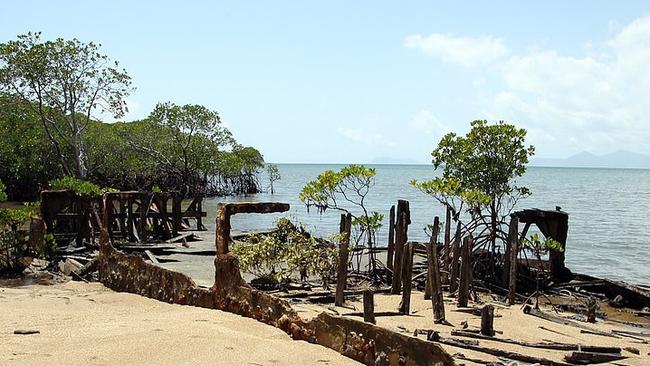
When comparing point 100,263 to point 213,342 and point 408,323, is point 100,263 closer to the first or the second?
point 408,323

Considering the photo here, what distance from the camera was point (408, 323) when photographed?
37.7 feet

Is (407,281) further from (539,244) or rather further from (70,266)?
(70,266)

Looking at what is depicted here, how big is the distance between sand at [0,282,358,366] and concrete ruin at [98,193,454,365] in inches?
6.1

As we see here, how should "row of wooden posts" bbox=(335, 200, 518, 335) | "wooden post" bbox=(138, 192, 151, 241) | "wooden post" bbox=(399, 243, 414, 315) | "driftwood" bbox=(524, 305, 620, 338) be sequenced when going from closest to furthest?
"row of wooden posts" bbox=(335, 200, 518, 335) < "driftwood" bbox=(524, 305, 620, 338) < "wooden post" bbox=(399, 243, 414, 315) < "wooden post" bbox=(138, 192, 151, 241)

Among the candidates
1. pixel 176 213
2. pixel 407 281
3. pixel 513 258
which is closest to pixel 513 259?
pixel 513 258

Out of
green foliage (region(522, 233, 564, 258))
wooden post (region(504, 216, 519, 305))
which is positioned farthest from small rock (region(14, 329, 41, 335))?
green foliage (region(522, 233, 564, 258))

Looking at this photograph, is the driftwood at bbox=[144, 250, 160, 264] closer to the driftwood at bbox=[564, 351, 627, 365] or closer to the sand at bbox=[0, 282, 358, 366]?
the sand at bbox=[0, 282, 358, 366]

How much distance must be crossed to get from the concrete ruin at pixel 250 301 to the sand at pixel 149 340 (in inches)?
6.1

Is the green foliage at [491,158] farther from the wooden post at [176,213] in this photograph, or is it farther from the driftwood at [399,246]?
the wooden post at [176,213]

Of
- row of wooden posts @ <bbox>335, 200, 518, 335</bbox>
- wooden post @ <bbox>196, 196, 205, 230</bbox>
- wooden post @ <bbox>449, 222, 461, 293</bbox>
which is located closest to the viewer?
row of wooden posts @ <bbox>335, 200, 518, 335</bbox>

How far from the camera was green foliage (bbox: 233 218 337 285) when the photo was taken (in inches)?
563

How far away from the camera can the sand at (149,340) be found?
6691 millimetres

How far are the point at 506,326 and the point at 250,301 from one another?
5204 millimetres

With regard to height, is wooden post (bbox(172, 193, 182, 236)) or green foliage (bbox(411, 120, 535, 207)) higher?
green foliage (bbox(411, 120, 535, 207))
